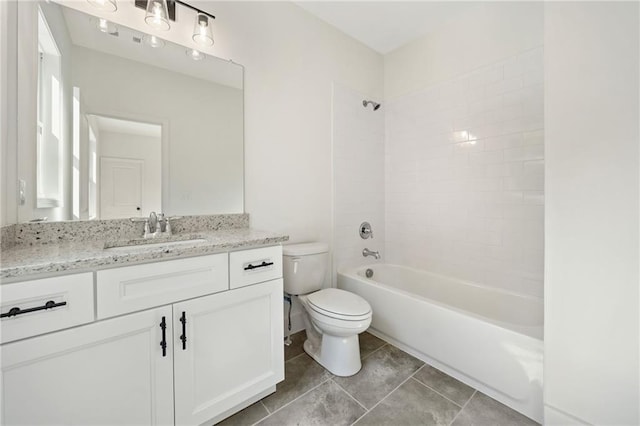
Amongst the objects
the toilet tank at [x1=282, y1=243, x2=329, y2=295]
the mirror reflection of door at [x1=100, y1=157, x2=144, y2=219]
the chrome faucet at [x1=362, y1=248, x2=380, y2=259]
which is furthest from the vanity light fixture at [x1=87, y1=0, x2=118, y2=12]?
the chrome faucet at [x1=362, y1=248, x2=380, y2=259]

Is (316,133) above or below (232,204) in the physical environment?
above

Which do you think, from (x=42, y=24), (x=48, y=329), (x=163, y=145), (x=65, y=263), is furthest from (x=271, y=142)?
(x=48, y=329)

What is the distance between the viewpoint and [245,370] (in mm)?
1258

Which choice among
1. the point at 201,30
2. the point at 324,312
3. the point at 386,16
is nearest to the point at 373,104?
the point at 386,16

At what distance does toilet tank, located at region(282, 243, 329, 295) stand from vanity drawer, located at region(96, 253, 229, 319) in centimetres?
63

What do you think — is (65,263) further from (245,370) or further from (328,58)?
(328,58)

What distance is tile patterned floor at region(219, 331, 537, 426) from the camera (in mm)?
1267

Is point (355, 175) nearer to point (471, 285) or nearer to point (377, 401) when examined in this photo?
point (471, 285)

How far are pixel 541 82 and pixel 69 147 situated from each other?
9.09 ft

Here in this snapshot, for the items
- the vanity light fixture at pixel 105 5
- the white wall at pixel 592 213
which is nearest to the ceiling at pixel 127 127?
the vanity light fixture at pixel 105 5

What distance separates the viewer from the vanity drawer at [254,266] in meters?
1.21

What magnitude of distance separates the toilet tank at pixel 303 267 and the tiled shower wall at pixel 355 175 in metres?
0.45

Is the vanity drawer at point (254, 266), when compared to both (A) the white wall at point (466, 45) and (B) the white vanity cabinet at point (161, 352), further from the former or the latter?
(A) the white wall at point (466, 45)

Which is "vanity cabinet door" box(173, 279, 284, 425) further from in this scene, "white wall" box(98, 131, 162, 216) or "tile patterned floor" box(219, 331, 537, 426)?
"white wall" box(98, 131, 162, 216)
